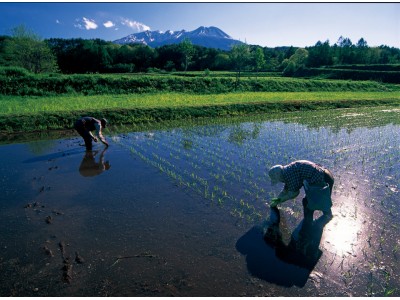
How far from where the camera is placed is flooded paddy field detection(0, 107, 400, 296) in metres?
3.59

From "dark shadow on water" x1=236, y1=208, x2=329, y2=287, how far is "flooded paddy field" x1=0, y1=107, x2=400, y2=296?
0.7 inches

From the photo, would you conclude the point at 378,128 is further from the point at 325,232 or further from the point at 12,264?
the point at 12,264

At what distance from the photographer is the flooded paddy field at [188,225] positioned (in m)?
3.59

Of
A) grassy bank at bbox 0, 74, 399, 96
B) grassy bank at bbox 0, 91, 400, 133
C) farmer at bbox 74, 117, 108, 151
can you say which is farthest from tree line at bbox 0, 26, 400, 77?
farmer at bbox 74, 117, 108, 151

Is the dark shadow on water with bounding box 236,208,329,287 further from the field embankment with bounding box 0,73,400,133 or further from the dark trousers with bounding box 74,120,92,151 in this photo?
the field embankment with bounding box 0,73,400,133

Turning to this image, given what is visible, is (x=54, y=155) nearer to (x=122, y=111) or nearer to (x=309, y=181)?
(x=122, y=111)

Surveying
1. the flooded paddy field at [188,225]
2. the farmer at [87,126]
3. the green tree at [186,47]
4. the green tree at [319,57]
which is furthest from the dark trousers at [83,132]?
the green tree at [319,57]

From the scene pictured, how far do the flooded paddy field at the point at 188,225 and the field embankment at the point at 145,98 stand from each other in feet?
14.1

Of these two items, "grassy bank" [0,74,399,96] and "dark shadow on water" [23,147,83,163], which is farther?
"grassy bank" [0,74,399,96]

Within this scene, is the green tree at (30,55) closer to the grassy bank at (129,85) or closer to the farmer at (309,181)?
the grassy bank at (129,85)

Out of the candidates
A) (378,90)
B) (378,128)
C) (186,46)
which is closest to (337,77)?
(378,90)

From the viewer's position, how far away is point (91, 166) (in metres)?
8.07

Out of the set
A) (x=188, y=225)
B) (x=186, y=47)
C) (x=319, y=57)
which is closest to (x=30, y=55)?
(x=186, y=47)

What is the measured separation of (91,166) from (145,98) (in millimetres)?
11654
